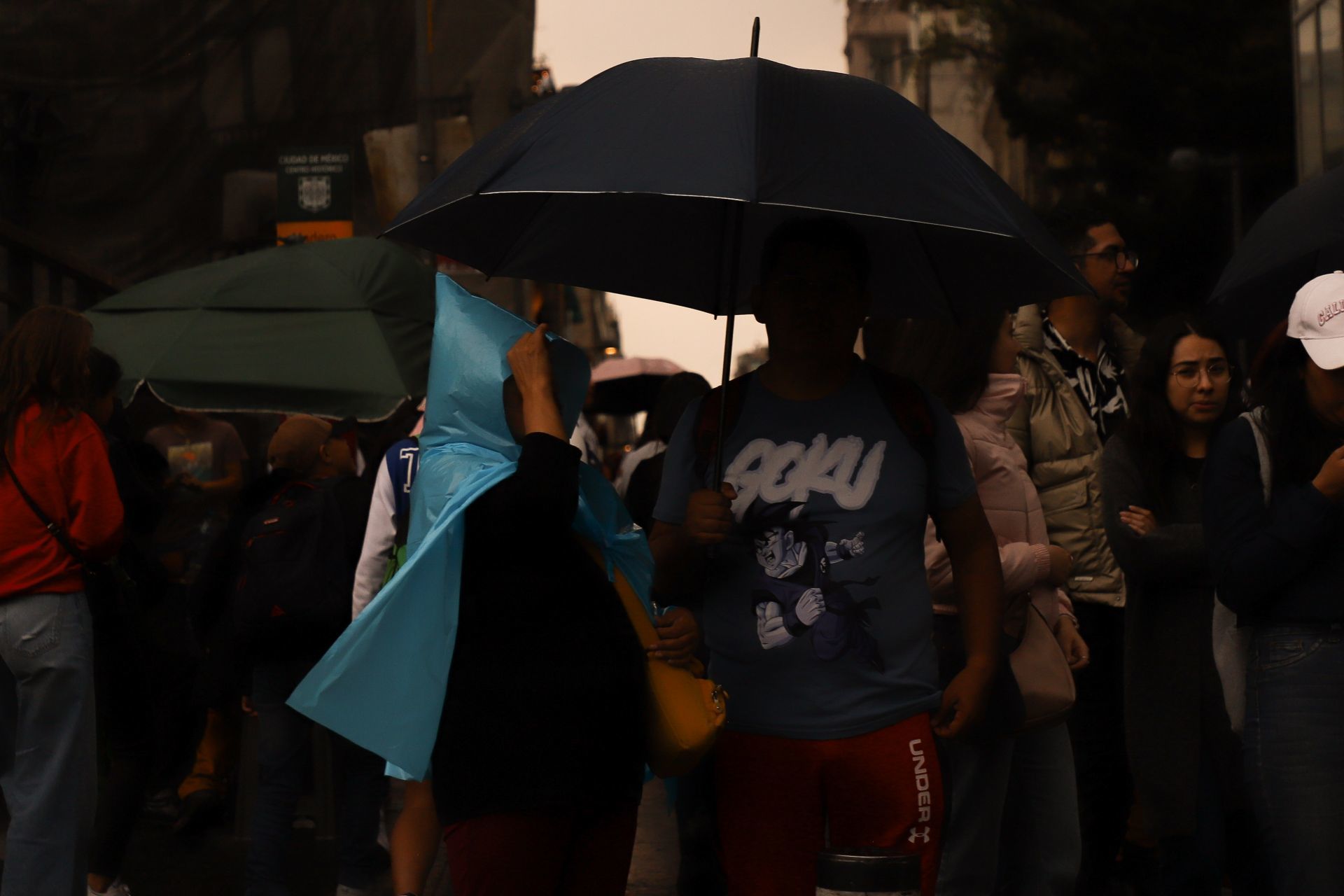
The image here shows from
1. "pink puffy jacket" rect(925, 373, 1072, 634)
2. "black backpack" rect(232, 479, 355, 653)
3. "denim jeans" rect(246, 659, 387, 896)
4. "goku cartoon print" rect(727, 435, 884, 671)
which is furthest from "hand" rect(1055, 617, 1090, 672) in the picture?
"black backpack" rect(232, 479, 355, 653)

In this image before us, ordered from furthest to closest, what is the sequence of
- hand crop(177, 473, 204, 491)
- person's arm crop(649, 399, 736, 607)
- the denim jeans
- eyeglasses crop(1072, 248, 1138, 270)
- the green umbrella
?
hand crop(177, 473, 204, 491), the green umbrella, eyeglasses crop(1072, 248, 1138, 270), the denim jeans, person's arm crop(649, 399, 736, 607)

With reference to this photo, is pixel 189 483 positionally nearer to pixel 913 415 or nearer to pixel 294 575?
pixel 294 575

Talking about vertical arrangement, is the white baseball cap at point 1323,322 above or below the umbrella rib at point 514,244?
below

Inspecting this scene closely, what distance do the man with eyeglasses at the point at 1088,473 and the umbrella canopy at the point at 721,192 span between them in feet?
4.77

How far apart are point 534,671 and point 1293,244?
280 cm

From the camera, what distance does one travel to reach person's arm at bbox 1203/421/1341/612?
4.07 metres

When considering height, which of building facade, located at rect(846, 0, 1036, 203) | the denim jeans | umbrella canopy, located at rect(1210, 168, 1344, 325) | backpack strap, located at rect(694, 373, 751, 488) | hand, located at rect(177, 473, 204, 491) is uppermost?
building facade, located at rect(846, 0, 1036, 203)

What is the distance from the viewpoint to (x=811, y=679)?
12.2ft

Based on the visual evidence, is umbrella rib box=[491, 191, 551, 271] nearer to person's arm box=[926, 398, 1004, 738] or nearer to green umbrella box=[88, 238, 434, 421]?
person's arm box=[926, 398, 1004, 738]

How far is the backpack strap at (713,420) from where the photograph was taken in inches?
153

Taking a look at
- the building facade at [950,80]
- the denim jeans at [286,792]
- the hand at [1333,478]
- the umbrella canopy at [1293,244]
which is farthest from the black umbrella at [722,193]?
the building facade at [950,80]

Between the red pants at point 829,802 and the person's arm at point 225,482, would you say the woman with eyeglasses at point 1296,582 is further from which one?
the person's arm at point 225,482

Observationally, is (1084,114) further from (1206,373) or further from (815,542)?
(815,542)

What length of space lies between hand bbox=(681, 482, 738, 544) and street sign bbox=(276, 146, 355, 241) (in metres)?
10.0
